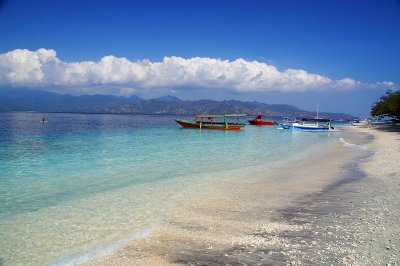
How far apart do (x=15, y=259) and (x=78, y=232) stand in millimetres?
1661

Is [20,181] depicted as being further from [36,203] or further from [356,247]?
[356,247]

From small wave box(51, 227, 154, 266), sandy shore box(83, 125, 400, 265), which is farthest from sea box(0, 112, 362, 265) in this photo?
sandy shore box(83, 125, 400, 265)

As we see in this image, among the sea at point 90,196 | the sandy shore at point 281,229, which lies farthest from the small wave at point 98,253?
the sandy shore at point 281,229

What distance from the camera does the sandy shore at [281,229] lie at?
6.30 m

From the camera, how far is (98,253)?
6.88 metres

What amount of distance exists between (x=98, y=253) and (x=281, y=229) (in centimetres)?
417

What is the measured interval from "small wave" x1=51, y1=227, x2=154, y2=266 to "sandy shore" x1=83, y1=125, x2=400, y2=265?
232 mm

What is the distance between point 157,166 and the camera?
18.8m

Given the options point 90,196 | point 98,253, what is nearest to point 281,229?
point 98,253

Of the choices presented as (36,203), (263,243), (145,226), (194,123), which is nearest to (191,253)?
(263,243)

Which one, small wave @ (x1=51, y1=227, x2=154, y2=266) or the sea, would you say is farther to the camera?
the sea

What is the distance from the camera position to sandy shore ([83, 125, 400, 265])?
630cm

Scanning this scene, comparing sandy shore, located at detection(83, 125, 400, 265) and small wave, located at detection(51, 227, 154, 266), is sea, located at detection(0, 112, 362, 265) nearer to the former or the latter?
small wave, located at detection(51, 227, 154, 266)

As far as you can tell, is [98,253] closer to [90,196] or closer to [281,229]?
[281,229]
